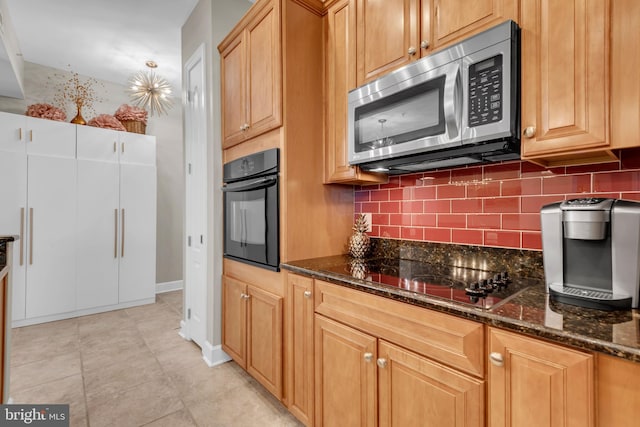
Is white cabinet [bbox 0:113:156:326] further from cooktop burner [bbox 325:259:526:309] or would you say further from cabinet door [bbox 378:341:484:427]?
cabinet door [bbox 378:341:484:427]

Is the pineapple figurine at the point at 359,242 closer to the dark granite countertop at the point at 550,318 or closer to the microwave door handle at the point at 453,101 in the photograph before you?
the dark granite countertop at the point at 550,318

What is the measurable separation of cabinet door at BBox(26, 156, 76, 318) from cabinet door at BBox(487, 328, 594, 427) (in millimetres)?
4311

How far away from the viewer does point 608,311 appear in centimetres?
87

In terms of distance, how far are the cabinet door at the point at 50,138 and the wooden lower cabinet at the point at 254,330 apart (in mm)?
2737

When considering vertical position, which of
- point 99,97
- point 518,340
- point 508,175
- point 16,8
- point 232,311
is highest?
point 16,8

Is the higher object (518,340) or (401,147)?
(401,147)

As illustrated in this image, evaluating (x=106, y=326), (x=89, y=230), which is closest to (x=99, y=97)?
(x=89, y=230)

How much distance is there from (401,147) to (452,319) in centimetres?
82

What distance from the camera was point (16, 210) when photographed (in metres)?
3.19

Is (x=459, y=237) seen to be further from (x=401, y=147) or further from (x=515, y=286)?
(x=401, y=147)

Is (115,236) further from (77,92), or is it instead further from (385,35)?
(385,35)

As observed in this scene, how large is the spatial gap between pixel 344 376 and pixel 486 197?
111cm

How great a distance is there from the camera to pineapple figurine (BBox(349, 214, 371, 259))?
1.89 m

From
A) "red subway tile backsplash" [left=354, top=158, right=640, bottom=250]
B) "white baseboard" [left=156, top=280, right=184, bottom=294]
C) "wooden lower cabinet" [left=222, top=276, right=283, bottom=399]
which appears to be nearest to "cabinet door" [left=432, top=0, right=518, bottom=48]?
"red subway tile backsplash" [left=354, top=158, right=640, bottom=250]
